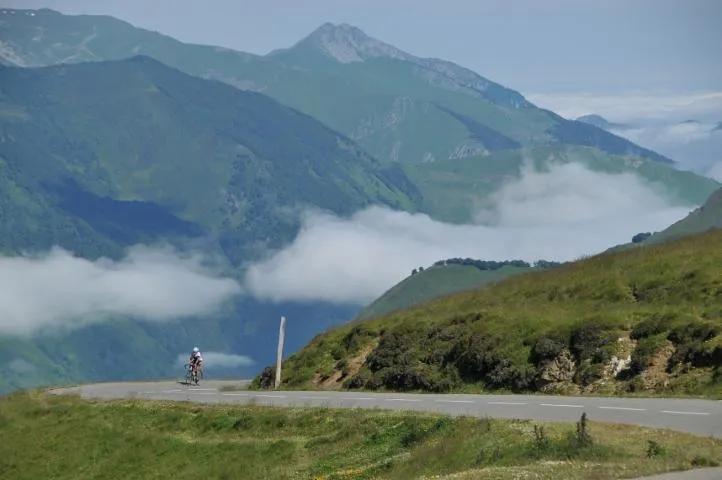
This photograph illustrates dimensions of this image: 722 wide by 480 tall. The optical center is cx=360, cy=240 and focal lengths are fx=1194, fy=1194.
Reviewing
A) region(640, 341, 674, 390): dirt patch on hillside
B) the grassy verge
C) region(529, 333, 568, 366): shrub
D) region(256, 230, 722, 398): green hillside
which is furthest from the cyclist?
region(640, 341, 674, 390): dirt patch on hillside

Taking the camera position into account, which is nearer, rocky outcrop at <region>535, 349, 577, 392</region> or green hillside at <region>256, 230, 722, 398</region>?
green hillside at <region>256, 230, 722, 398</region>

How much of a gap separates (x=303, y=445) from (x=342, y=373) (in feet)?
54.0

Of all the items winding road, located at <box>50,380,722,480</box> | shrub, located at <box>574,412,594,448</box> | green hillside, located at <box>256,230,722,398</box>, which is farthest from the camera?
green hillside, located at <box>256,230,722,398</box>

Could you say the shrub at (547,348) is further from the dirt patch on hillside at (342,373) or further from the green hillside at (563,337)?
the dirt patch on hillside at (342,373)

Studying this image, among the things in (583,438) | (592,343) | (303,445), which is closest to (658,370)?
(592,343)

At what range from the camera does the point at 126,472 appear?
40.0 m

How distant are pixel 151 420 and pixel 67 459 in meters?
3.39

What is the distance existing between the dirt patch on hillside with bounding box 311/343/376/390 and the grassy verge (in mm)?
7222

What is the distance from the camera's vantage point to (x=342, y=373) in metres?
51.7

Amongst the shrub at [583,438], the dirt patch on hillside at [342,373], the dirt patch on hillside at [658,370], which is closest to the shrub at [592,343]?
the dirt patch on hillside at [658,370]

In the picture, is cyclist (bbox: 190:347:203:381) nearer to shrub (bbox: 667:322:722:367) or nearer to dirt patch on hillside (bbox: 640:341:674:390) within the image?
dirt patch on hillside (bbox: 640:341:674:390)

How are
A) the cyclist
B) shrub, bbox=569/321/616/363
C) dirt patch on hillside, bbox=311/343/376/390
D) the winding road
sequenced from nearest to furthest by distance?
the winding road < shrub, bbox=569/321/616/363 < dirt patch on hillside, bbox=311/343/376/390 < the cyclist

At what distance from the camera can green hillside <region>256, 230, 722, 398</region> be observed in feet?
122

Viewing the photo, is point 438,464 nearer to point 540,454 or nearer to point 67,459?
point 540,454
